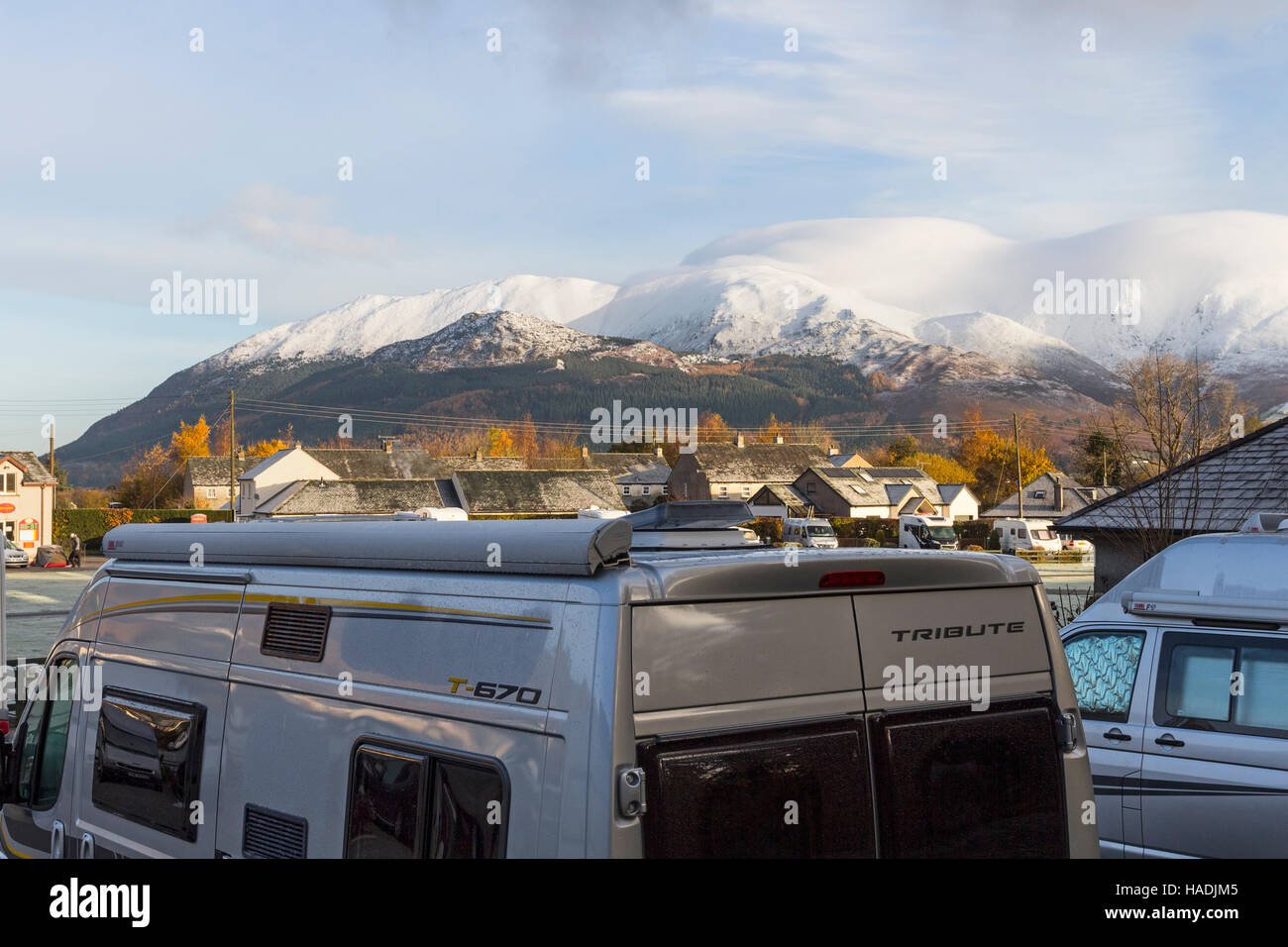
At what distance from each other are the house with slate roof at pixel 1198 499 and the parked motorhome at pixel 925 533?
1593 inches

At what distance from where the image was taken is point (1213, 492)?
18.9 metres

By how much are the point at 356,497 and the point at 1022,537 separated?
43.5 m

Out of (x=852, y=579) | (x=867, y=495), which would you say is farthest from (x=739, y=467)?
(x=852, y=579)

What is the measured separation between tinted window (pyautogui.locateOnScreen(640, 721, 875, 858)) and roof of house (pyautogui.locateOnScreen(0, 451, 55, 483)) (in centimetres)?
7666

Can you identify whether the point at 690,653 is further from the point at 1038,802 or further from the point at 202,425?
the point at 202,425

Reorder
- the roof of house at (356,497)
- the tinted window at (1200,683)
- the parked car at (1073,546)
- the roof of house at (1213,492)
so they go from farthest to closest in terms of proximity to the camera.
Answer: the roof of house at (356,497)
the parked car at (1073,546)
the roof of house at (1213,492)
the tinted window at (1200,683)

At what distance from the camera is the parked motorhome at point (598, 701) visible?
3.30 meters

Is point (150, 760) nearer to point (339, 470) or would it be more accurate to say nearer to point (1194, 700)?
point (1194, 700)

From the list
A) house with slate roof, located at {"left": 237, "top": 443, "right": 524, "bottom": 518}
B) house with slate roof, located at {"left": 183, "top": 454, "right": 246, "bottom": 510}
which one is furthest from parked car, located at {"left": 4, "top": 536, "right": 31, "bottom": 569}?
house with slate roof, located at {"left": 183, "top": 454, "right": 246, "bottom": 510}

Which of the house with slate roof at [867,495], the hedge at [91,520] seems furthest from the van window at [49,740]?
the house with slate roof at [867,495]

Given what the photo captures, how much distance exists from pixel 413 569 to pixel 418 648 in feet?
1.07

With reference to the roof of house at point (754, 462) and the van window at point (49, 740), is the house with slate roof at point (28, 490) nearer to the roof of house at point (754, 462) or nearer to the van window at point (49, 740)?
the roof of house at point (754, 462)

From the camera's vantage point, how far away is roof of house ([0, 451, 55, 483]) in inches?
2771

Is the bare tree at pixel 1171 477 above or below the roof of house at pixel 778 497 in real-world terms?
above
